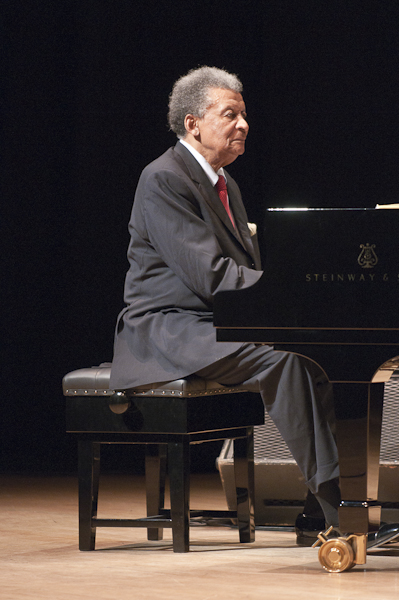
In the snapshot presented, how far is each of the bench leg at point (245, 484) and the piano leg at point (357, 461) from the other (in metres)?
0.68

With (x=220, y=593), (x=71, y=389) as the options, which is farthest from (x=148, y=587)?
(x=71, y=389)

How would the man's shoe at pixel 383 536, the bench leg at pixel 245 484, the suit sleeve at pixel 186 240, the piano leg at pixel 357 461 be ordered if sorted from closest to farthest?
the piano leg at pixel 357 461, the man's shoe at pixel 383 536, the suit sleeve at pixel 186 240, the bench leg at pixel 245 484

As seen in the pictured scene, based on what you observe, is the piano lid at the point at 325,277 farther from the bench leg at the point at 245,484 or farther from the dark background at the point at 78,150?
the dark background at the point at 78,150

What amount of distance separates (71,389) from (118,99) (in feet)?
7.67

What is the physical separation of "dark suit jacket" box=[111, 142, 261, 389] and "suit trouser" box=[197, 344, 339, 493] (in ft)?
0.26

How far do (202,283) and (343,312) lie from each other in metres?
0.58

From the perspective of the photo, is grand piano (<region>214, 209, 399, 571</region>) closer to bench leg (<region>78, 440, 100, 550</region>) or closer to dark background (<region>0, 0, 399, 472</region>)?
bench leg (<region>78, 440, 100, 550</region>)

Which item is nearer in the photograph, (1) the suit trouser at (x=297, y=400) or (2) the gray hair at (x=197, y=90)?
(1) the suit trouser at (x=297, y=400)

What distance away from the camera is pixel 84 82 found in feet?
15.8

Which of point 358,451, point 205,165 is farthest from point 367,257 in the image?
point 205,165

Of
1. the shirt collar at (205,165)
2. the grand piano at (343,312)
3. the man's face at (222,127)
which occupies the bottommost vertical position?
the grand piano at (343,312)

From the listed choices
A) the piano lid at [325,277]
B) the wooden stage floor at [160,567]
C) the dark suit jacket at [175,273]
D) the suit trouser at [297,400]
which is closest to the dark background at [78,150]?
the wooden stage floor at [160,567]

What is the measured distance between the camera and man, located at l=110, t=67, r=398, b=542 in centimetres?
258

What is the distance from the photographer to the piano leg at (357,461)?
2.26m
